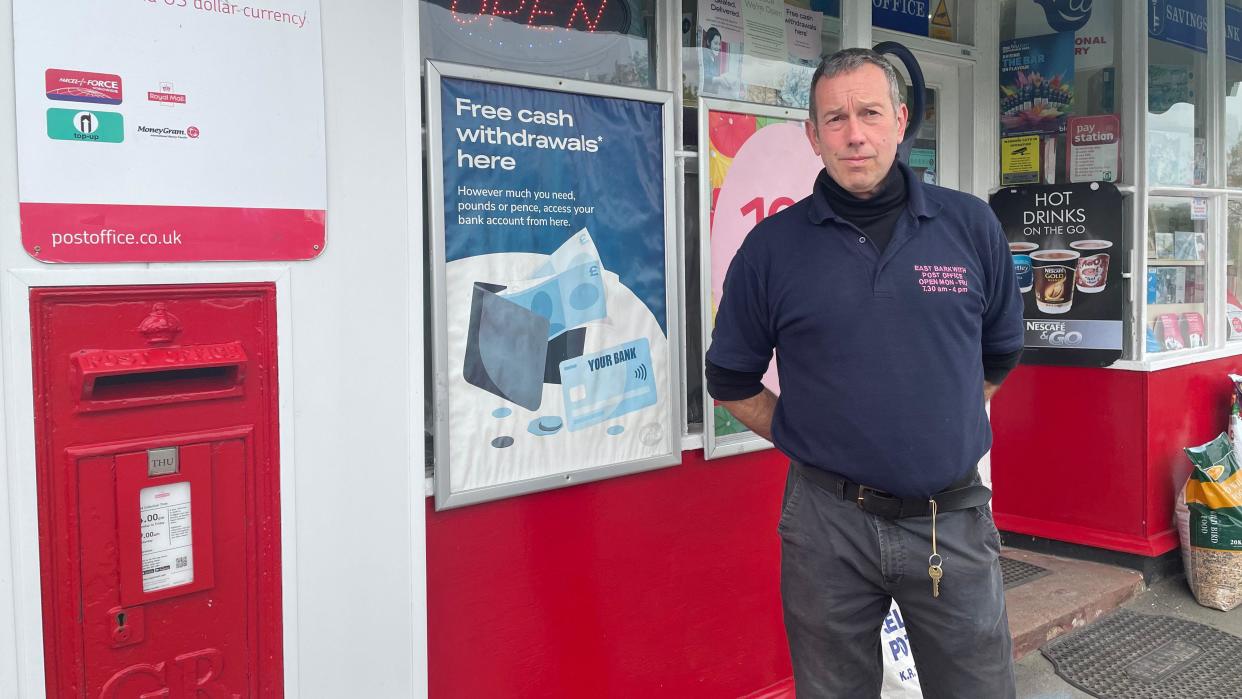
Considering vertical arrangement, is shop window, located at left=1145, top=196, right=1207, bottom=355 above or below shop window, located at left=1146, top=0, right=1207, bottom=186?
below

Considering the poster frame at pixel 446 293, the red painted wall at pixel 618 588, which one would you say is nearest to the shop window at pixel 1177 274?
the red painted wall at pixel 618 588

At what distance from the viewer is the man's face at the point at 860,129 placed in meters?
2.19

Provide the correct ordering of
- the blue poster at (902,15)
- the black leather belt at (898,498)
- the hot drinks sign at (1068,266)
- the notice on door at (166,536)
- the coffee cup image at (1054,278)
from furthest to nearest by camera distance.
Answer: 1. the coffee cup image at (1054,278)
2. the hot drinks sign at (1068,266)
3. the blue poster at (902,15)
4. the black leather belt at (898,498)
5. the notice on door at (166,536)

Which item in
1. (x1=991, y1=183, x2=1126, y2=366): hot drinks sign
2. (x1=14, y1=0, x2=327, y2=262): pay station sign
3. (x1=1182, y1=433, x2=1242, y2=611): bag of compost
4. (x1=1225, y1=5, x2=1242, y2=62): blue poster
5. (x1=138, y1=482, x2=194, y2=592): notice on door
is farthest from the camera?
(x1=1225, y1=5, x2=1242, y2=62): blue poster

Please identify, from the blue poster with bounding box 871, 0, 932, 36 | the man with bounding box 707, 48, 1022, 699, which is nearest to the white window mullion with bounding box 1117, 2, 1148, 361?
the blue poster with bounding box 871, 0, 932, 36

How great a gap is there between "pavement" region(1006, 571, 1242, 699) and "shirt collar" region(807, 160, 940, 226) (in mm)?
2278

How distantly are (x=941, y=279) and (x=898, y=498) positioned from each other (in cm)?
49

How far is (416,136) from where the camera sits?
2275mm

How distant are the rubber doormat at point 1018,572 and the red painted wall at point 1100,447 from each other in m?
0.23

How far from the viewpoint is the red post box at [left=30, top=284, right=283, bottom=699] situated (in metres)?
1.80

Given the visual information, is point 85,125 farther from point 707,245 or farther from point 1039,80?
point 1039,80

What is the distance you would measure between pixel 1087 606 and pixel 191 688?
3.73m

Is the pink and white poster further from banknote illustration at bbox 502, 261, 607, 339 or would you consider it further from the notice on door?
the notice on door

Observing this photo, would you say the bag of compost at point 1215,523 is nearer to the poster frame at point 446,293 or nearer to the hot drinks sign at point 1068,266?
the hot drinks sign at point 1068,266
